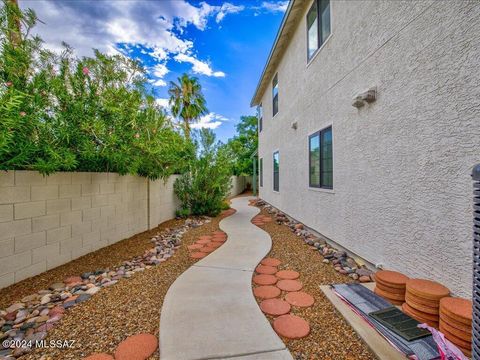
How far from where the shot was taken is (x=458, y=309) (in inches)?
67.9

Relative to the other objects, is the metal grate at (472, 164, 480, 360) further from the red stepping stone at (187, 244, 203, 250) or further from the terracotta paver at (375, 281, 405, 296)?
the red stepping stone at (187, 244, 203, 250)

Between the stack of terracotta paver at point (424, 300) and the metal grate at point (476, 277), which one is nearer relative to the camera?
the metal grate at point (476, 277)

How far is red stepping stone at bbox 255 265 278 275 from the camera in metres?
3.42

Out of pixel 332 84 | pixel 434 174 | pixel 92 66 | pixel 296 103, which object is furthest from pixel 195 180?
pixel 434 174

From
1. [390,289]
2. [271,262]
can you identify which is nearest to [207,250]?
[271,262]

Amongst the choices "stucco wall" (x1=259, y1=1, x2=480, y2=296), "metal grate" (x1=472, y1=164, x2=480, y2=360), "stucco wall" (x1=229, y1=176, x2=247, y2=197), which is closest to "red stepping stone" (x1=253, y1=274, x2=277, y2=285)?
"stucco wall" (x1=259, y1=1, x2=480, y2=296)

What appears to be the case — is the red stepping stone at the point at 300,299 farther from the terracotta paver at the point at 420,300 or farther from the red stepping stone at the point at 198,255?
the red stepping stone at the point at 198,255

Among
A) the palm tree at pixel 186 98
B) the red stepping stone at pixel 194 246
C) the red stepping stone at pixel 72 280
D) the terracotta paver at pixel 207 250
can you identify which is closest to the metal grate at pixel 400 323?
the terracotta paver at pixel 207 250

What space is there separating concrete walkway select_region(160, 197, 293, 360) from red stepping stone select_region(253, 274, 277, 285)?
115mm

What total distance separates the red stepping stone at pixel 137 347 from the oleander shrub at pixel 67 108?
2.30 metres

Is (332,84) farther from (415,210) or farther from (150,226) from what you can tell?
(150,226)

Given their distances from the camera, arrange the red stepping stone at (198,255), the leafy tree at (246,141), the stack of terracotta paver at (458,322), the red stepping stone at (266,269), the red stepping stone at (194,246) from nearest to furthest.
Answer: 1. the stack of terracotta paver at (458,322)
2. the red stepping stone at (266,269)
3. the red stepping stone at (198,255)
4. the red stepping stone at (194,246)
5. the leafy tree at (246,141)

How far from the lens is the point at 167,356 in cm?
173

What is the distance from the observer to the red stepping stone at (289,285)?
2.91 meters
